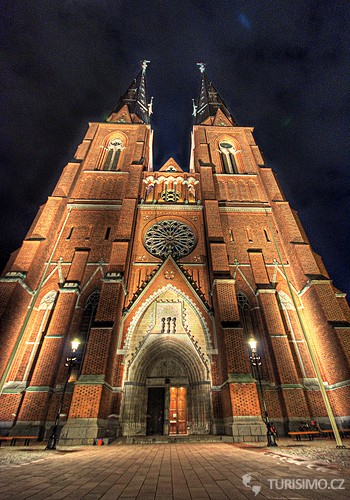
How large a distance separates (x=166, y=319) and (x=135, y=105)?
96.8 ft

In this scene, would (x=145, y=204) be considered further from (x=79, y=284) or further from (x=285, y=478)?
(x=285, y=478)

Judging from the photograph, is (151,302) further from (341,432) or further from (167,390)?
(341,432)

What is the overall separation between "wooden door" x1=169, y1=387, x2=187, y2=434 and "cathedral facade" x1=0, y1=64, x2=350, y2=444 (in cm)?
5

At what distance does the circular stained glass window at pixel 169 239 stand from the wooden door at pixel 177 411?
7792mm

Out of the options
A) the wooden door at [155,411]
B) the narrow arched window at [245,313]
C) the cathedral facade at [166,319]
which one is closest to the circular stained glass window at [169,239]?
the cathedral facade at [166,319]

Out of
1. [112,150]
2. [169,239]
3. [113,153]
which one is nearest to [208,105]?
[112,150]

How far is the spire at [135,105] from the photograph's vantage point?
94.0 feet

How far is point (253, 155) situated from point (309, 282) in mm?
15309

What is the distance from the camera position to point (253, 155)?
77.8 ft

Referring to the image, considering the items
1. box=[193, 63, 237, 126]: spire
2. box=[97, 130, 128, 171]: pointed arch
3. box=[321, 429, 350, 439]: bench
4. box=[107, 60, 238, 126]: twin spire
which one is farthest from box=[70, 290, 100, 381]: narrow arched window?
box=[193, 63, 237, 126]: spire

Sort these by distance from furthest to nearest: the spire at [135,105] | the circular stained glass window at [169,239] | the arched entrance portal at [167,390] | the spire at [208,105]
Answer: the spire at [208,105], the spire at [135,105], the circular stained glass window at [169,239], the arched entrance portal at [167,390]

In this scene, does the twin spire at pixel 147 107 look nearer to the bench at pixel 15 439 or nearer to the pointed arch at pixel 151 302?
the pointed arch at pixel 151 302

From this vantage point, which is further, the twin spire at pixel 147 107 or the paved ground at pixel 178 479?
the twin spire at pixel 147 107

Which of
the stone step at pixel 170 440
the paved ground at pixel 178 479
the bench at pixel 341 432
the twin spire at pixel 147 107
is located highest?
the twin spire at pixel 147 107
